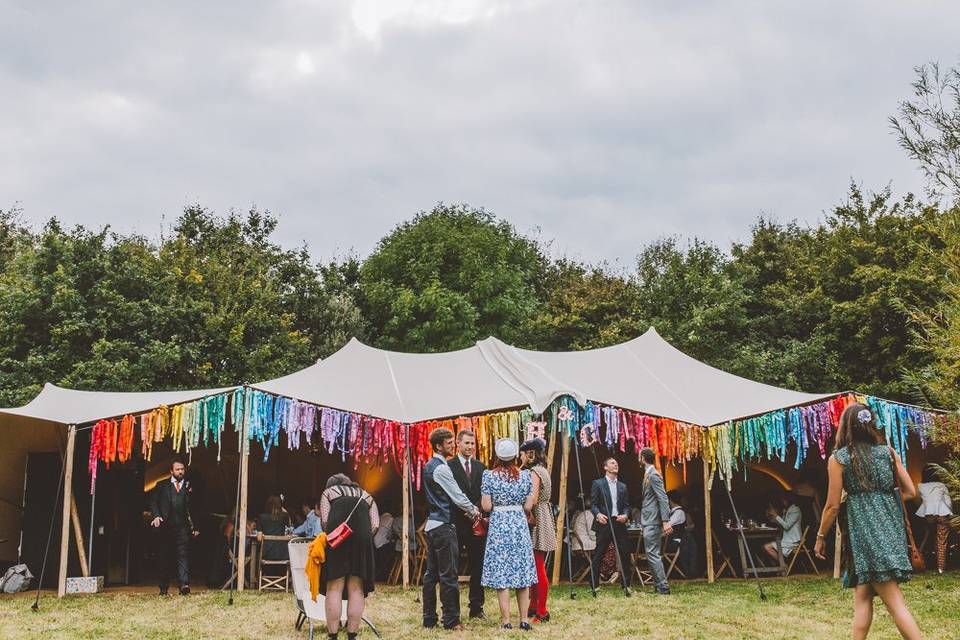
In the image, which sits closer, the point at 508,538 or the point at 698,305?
the point at 508,538

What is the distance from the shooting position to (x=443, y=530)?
20.5 ft

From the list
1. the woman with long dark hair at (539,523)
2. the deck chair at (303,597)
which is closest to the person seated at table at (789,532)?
the woman with long dark hair at (539,523)

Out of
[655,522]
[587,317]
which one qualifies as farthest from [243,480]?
[587,317]

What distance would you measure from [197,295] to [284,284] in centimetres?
432

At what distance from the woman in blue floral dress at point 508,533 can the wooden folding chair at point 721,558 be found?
15.3ft

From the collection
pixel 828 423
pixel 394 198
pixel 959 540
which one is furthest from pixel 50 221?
pixel 959 540

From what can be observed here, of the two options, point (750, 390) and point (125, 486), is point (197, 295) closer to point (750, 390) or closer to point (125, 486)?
point (125, 486)

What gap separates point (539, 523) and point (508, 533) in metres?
1.04

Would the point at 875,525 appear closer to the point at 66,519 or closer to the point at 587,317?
the point at 66,519

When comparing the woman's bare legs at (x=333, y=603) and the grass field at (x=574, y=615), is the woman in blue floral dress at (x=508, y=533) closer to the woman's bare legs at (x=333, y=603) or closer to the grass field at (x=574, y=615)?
the grass field at (x=574, y=615)

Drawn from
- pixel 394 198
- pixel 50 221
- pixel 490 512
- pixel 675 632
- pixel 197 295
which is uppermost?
pixel 394 198

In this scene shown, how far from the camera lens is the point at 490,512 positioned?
6172 mm

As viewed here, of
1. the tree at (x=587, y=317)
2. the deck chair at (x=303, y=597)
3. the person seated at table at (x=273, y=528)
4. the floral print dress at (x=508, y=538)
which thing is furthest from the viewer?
the tree at (x=587, y=317)

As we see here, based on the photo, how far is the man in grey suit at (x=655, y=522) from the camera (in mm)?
8266
